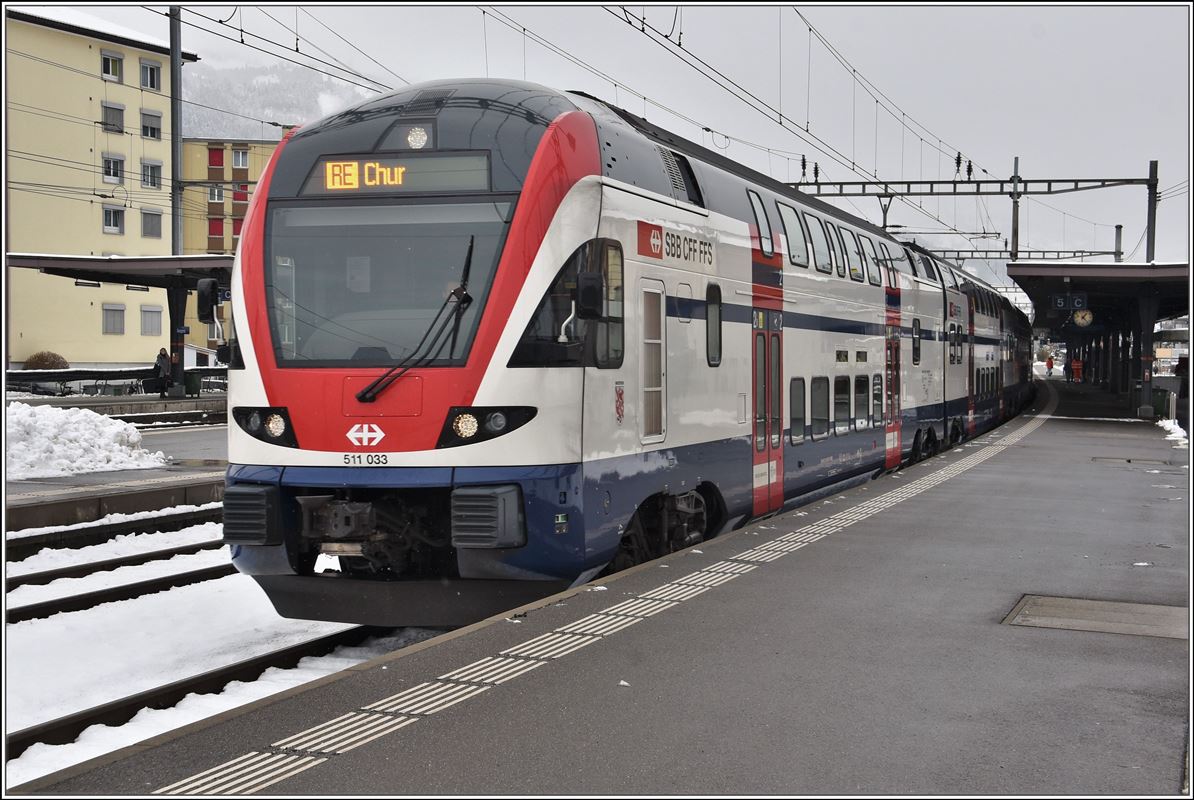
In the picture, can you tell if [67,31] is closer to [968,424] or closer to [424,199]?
[968,424]

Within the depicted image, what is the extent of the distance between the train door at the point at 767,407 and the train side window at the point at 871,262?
507cm

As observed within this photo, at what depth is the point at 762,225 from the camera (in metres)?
12.8

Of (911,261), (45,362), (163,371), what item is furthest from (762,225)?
(45,362)

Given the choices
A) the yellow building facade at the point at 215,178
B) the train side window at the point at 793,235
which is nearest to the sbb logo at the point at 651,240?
the train side window at the point at 793,235

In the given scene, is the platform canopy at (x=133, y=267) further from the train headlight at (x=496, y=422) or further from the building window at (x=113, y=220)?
the building window at (x=113, y=220)

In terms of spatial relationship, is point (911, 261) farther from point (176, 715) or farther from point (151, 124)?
point (151, 124)

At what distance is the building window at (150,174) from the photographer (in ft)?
203

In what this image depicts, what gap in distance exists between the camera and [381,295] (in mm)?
8195

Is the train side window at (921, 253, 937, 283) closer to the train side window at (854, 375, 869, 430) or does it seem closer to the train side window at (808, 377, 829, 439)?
the train side window at (854, 375, 869, 430)

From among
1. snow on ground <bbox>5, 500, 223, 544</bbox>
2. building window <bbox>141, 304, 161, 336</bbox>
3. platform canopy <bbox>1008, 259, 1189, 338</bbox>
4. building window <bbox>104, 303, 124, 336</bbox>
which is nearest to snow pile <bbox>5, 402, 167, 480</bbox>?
snow on ground <bbox>5, 500, 223, 544</bbox>

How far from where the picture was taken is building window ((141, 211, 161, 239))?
62625 mm

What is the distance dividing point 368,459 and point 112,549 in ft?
20.4

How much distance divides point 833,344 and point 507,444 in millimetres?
8351

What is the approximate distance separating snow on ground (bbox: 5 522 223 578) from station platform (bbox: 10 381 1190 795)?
6184 millimetres
